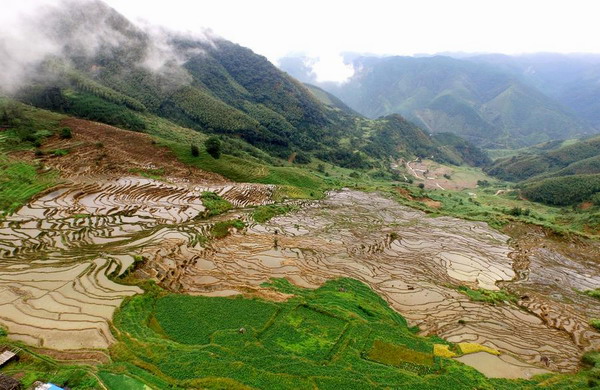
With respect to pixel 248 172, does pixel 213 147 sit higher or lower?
higher

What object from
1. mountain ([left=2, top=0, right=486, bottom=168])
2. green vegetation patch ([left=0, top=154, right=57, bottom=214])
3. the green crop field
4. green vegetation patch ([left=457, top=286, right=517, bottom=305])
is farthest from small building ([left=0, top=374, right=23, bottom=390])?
mountain ([left=2, top=0, right=486, bottom=168])

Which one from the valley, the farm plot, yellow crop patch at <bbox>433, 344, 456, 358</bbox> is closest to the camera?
the farm plot

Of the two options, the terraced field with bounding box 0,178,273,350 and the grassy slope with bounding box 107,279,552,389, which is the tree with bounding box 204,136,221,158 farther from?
the grassy slope with bounding box 107,279,552,389

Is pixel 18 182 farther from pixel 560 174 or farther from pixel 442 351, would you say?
pixel 560 174

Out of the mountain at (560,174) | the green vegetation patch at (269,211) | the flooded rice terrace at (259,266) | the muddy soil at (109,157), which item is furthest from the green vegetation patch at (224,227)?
the mountain at (560,174)

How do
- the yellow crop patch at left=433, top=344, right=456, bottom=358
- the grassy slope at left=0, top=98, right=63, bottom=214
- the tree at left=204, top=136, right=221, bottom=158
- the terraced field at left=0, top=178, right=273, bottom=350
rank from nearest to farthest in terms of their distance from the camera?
the terraced field at left=0, top=178, right=273, bottom=350, the yellow crop patch at left=433, top=344, right=456, bottom=358, the grassy slope at left=0, top=98, right=63, bottom=214, the tree at left=204, top=136, right=221, bottom=158

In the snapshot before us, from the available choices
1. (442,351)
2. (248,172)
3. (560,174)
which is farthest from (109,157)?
(560,174)

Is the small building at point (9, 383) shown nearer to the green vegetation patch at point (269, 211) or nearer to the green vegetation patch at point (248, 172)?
the green vegetation patch at point (269, 211)
